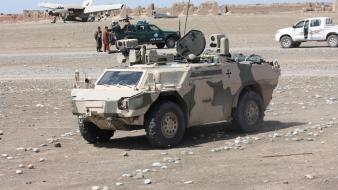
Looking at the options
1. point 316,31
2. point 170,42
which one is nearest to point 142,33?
point 170,42

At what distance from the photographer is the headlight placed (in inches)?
476

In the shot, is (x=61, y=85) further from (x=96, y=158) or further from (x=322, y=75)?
(x=96, y=158)

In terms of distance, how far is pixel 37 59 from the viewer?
4175 centimetres

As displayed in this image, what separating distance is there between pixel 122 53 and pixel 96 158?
2863 millimetres

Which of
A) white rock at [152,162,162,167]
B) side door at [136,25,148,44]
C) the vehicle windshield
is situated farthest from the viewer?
side door at [136,25,148,44]

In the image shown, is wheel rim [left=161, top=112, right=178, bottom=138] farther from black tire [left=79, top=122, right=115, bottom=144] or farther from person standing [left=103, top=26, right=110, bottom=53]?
person standing [left=103, top=26, right=110, bottom=53]

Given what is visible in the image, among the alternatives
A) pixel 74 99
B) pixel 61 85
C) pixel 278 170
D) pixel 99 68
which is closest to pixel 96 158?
pixel 74 99

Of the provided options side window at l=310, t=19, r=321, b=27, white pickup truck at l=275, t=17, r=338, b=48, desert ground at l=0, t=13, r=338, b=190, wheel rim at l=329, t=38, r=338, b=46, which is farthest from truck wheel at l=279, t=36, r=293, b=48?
desert ground at l=0, t=13, r=338, b=190

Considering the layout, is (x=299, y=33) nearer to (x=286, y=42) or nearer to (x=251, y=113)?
(x=286, y=42)

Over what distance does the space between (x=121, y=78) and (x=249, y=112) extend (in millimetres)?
2764

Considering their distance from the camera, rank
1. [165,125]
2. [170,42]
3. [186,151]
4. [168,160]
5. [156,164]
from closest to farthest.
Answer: [156,164], [168,160], [186,151], [165,125], [170,42]

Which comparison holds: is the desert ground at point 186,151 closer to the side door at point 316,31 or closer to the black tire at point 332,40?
the black tire at point 332,40

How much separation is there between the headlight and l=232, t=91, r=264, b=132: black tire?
2757 mm

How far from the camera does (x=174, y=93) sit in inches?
500
